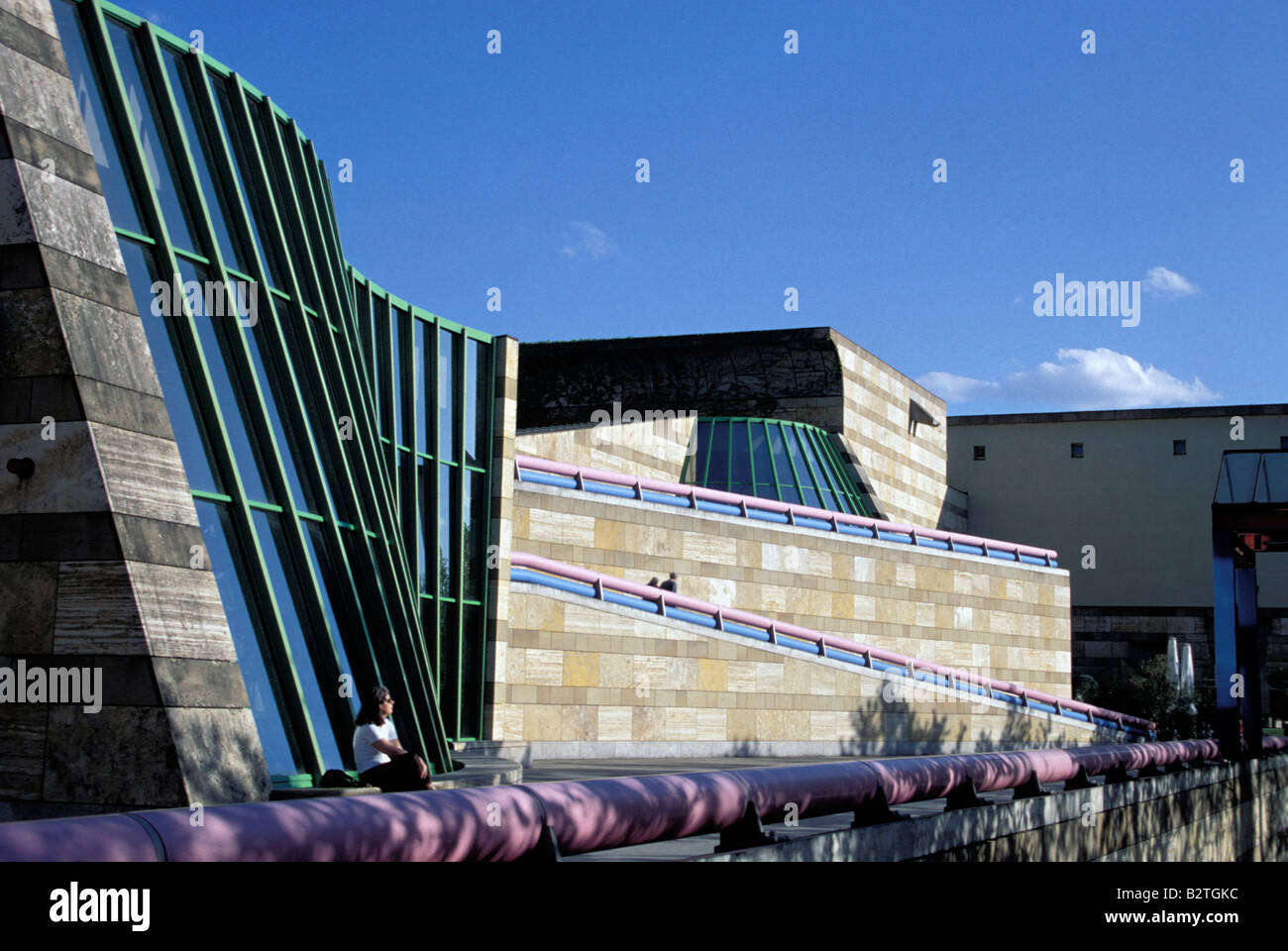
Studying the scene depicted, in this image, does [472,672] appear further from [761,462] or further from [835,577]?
[761,462]

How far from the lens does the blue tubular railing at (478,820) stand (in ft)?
14.6

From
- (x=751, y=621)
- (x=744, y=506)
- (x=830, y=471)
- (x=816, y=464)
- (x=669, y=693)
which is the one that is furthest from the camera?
(x=830, y=471)

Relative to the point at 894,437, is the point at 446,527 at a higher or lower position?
lower

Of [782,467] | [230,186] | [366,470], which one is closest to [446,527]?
[366,470]

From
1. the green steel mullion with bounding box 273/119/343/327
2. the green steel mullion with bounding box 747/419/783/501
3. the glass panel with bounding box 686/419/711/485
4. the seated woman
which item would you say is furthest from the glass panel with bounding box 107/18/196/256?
the green steel mullion with bounding box 747/419/783/501

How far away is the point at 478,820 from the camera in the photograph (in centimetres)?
565

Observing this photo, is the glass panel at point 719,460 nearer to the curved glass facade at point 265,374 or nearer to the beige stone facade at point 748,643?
the beige stone facade at point 748,643

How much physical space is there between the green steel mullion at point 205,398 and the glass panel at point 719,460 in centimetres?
2490

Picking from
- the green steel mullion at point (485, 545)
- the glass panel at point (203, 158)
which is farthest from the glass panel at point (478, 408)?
the glass panel at point (203, 158)

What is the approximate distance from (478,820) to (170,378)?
730 centimetres
